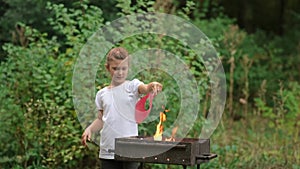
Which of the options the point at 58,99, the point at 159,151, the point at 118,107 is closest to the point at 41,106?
the point at 58,99

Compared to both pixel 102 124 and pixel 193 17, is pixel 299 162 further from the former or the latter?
pixel 193 17

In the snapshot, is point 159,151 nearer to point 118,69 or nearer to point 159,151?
point 159,151

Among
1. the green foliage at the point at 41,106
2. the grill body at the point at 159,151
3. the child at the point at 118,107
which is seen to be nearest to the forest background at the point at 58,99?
the green foliage at the point at 41,106

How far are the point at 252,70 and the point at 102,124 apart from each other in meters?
5.93

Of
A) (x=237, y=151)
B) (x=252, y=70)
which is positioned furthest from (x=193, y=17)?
(x=237, y=151)

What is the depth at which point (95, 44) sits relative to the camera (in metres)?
6.14

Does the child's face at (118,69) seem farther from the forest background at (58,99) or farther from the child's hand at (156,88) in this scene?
the forest background at (58,99)

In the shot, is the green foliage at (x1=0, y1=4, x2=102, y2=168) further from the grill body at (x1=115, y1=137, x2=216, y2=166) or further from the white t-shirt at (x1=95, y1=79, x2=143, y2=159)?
the grill body at (x1=115, y1=137, x2=216, y2=166)

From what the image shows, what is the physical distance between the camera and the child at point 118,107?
4602mm

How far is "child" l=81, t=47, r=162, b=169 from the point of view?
15.1ft

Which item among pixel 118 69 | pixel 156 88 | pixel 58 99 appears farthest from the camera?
pixel 58 99

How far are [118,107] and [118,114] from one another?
48mm

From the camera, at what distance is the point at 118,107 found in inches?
183

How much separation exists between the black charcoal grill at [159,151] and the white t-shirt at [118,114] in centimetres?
28
